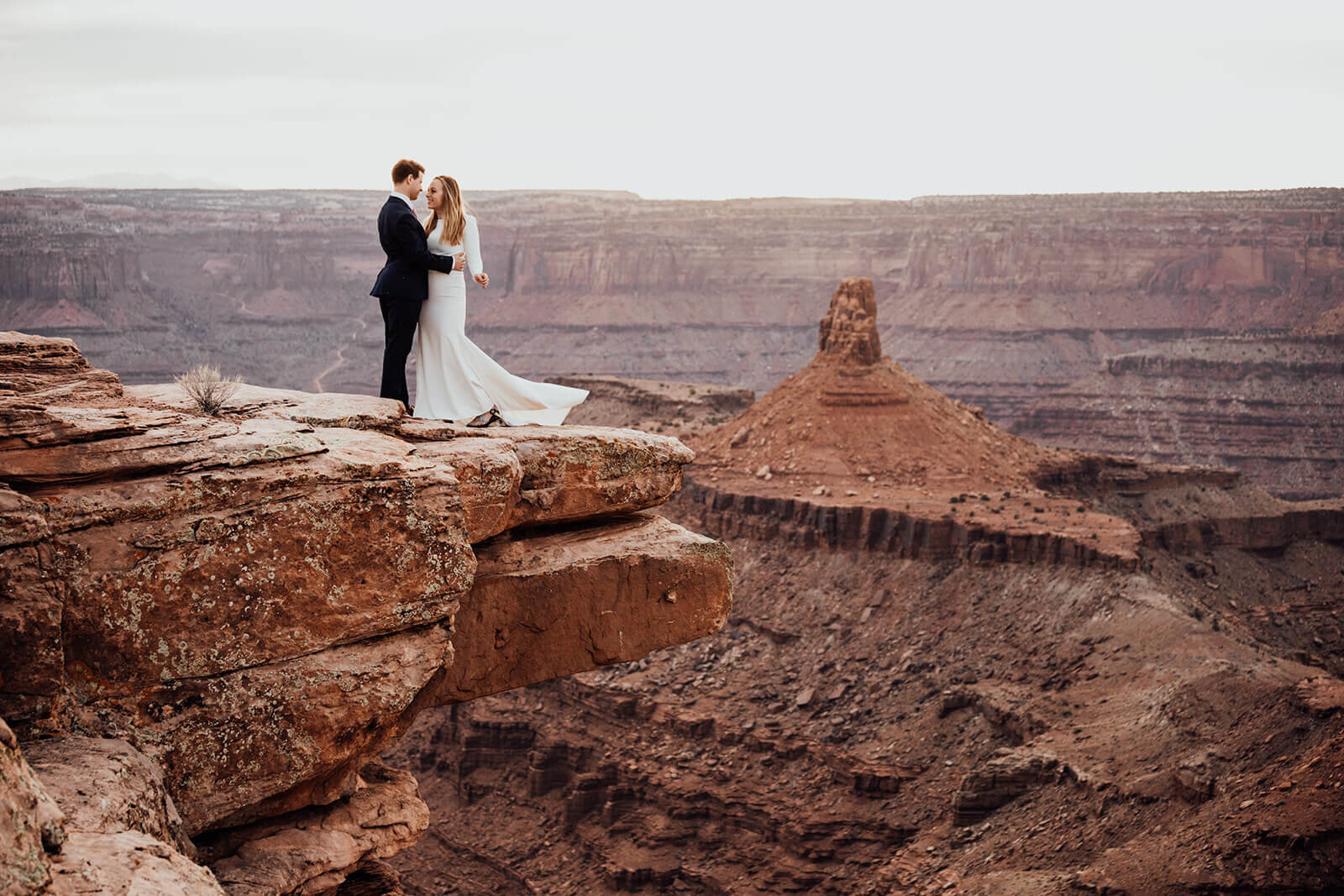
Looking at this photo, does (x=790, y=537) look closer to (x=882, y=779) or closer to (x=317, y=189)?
(x=882, y=779)

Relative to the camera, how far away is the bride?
1714 cm

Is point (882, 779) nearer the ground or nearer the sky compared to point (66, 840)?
nearer the ground

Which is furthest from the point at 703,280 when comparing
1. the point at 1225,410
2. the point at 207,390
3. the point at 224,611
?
the point at 224,611

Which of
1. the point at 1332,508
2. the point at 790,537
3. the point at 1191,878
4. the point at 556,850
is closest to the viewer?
the point at 1191,878

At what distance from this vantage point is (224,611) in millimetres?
11953

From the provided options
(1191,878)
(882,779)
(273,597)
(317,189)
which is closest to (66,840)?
(273,597)

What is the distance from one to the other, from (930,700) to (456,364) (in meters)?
27.6

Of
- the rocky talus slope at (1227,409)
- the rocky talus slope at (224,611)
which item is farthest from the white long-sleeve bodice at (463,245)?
the rocky talus slope at (1227,409)

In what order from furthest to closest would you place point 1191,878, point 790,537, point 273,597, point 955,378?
point 955,378 → point 790,537 → point 1191,878 → point 273,597

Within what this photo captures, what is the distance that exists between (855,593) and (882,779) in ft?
33.6

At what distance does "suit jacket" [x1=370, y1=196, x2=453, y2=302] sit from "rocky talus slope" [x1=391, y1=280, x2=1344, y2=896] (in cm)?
1691

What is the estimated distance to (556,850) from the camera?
42.5 m

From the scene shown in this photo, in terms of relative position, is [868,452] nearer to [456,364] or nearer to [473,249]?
[456,364]

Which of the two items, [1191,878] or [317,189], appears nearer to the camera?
[1191,878]
